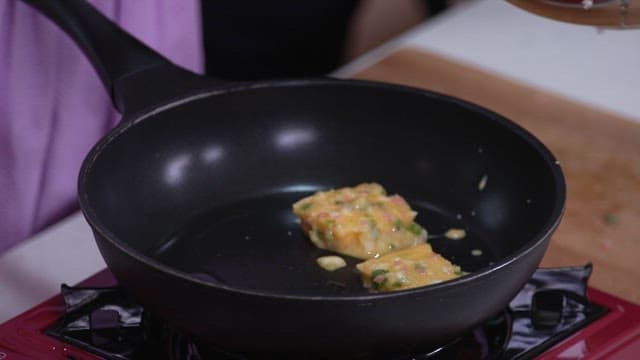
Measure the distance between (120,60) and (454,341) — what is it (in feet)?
1.42

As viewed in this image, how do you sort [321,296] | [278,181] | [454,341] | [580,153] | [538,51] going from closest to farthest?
[321,296] < [454,341] < [278,181] < [580,153] < [538,51]

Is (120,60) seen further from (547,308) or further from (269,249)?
(547,308)

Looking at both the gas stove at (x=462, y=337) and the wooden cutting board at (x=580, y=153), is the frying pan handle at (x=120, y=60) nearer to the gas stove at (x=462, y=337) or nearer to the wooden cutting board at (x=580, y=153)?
the gas stove at (x=462, y=337)

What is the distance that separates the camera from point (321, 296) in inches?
31.1

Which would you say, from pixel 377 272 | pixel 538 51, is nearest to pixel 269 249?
pixel 377 272

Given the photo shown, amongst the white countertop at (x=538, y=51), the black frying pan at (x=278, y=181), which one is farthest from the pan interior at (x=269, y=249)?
the white countertop at (x=538, y=51)

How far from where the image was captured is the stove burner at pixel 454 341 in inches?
37.7

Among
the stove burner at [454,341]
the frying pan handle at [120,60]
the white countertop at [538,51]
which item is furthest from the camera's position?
the white countertop at [538,51]

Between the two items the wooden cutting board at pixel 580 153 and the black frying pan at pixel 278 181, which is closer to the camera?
the black frying pan at pixel 278 181

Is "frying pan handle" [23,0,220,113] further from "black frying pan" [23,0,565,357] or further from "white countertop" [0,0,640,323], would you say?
"white countertop" [0,0,640,323]

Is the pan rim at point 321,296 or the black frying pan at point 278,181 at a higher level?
the pan rim at point 321,296

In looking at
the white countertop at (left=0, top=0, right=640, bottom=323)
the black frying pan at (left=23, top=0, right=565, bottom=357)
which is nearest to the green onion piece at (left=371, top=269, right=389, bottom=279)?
the black frying pan at (left=23, top=0, right=565, bottom=357)

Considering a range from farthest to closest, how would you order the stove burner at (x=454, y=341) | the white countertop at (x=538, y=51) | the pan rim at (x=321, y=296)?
the white countertop at (x=538, y=51) → the stove burner at (x=454, y=341) → the pan rim at (x=321, y=296)

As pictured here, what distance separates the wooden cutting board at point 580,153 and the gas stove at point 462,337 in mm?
105
